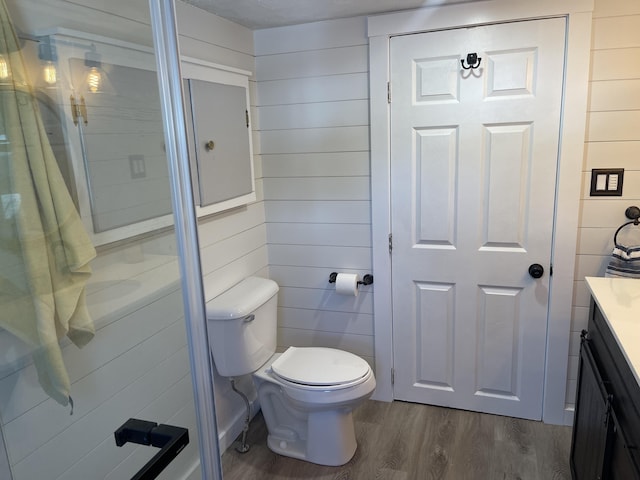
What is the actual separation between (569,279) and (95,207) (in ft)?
6.90

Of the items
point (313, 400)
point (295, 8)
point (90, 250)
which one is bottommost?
point (313, 400)

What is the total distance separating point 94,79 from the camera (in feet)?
3.94

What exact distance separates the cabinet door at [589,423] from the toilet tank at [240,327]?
1380mm

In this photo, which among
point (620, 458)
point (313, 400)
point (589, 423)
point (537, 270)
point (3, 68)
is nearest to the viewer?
point (3, 68)

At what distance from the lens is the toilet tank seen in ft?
7.11

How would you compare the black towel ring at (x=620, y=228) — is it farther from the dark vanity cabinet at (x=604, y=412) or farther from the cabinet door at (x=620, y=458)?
the cabinet door at (x=620, y=458)

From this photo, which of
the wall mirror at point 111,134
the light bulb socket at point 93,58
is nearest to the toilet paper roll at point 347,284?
the wall mirror at point 111,134

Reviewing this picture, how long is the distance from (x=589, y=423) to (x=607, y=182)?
3.60 feet

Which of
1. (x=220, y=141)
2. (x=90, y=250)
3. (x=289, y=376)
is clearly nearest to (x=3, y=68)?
(x=90, y=250)

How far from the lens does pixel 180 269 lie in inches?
43.7

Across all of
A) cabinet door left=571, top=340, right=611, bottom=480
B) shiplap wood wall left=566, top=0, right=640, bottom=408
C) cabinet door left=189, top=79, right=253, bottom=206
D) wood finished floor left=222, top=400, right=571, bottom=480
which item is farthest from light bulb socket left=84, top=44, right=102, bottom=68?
shiplap wood wall left=566, top=0, right=640, bottom=408

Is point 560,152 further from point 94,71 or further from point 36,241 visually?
point 36,241

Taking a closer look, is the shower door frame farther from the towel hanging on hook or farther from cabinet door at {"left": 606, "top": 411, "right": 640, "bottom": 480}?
the towel hanging on hook

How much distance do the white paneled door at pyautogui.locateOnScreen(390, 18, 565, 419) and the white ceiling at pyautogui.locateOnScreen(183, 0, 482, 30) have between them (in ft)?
0.57
